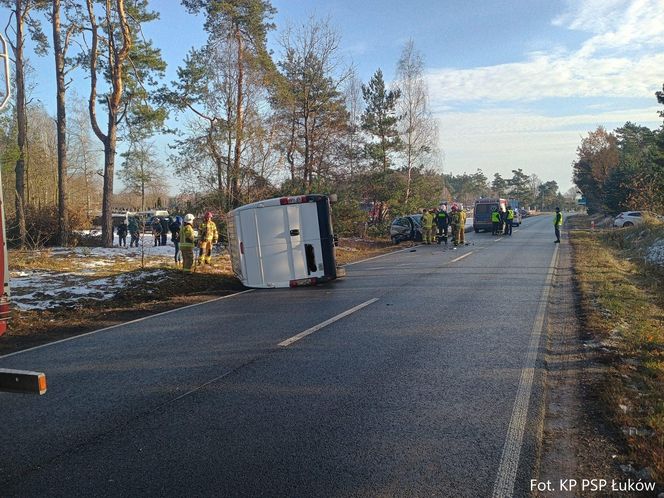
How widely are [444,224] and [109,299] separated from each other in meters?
19.0

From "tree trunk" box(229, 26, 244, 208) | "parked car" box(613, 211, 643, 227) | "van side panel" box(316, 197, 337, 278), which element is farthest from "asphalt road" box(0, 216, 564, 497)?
"parked car" box(613, 211, 643, 227)

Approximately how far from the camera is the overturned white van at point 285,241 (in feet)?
40.3

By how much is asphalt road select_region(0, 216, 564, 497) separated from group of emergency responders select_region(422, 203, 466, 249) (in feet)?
52.4

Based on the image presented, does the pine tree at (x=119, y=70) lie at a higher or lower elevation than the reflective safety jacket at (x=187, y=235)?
higher

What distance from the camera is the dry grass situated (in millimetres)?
4105

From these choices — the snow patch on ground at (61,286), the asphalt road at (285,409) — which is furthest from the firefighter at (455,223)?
the asphalt road at (285,409)

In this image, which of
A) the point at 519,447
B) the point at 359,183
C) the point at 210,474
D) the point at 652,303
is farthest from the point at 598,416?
the point at 359,183

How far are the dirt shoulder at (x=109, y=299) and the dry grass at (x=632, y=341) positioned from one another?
25.6ft

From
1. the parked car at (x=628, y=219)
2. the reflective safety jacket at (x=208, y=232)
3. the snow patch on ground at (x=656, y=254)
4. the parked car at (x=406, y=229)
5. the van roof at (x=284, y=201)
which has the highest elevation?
the van roof at (x=284, y=201)

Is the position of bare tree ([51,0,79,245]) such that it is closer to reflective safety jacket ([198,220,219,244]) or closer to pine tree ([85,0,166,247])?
pine tree ([85,0,166,247])

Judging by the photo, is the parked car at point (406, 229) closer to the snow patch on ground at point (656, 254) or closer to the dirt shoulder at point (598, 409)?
the snow patch on ground at point (656, 254)

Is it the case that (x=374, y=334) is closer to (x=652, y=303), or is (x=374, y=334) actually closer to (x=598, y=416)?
(x=598, y=416)

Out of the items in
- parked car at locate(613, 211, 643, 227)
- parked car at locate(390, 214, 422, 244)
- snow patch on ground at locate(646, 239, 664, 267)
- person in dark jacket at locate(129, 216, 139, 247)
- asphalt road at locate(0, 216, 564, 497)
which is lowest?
snow patch on ground at locate(646, 239, 664, 267)

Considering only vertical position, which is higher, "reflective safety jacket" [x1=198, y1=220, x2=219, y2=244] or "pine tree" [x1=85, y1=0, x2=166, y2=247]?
"pine tree" [x1=85, y1=0, x2=166, y2=247]
